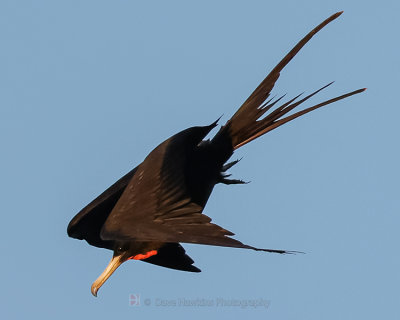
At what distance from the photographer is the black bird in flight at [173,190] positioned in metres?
8.75

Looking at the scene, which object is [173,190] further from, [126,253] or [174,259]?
[174,259]

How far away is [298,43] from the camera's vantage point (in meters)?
10.0

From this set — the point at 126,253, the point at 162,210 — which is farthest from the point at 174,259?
the point at 162,210

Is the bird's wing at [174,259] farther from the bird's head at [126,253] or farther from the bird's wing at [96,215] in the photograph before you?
the bird's wing at [96,215]

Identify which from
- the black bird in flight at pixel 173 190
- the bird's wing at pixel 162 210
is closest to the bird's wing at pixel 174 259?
the black bird in flight at pixel 173 190

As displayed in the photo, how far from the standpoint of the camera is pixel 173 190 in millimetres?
9445

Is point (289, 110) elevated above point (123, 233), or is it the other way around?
point (289, 110)

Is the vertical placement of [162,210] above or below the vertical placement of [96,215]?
below

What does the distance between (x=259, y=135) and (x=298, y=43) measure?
0.97 m

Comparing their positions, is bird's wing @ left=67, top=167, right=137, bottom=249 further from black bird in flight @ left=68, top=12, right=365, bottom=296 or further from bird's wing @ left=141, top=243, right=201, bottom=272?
bird's wing @ left=141, top=243, right=201, bottom=272

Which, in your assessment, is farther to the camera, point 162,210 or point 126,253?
point 126,253

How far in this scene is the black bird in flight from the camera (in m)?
8.75

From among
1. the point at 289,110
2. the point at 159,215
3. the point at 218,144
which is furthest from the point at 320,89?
the point at 159,215

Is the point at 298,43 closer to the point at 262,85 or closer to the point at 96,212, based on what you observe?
the point at 262,85
